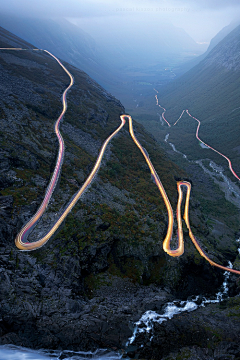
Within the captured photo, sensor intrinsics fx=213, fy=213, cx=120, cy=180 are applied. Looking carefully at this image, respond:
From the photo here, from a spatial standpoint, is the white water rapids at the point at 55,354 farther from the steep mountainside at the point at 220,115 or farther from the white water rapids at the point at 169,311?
the steep mountainside at the point at 220,115

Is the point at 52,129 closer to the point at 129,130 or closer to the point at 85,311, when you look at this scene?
the point at 129,130

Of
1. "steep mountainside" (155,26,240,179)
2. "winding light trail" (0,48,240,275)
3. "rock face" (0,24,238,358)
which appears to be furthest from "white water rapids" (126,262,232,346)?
"steep mountainside" (155,26,240,179)

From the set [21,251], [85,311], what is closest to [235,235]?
[85,311]

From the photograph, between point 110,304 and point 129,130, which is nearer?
point 110,304

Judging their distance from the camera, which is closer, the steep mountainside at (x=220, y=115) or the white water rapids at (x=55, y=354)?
the white water rapids at (x=55, y=354)

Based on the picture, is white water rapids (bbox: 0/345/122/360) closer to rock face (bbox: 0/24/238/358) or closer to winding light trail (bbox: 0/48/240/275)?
rock face (bbox: 0/24/238/358)

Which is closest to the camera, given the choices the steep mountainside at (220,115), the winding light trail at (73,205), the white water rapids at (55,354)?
the white water rapids at (55,354)

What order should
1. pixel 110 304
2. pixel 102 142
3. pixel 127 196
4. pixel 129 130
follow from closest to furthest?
pixel 110 304
pixel 127 196
pixel 102 142
pixel 129 130

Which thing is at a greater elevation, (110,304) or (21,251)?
(21,251)

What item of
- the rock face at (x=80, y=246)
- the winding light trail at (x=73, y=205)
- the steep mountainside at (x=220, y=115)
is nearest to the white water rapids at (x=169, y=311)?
the rock face at (x=80, y=246)

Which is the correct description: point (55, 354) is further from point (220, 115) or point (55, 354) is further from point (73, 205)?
point (220, 115)
